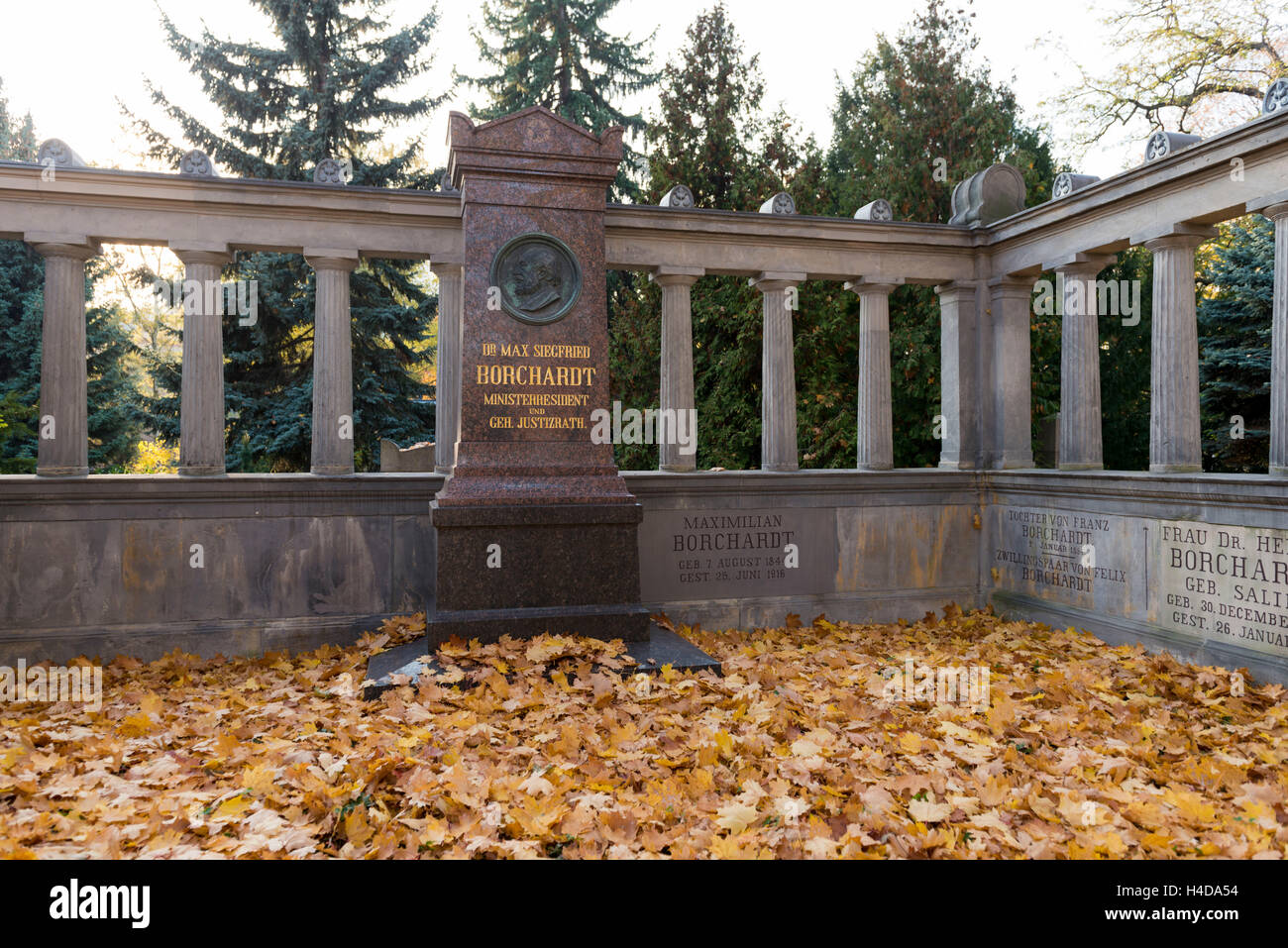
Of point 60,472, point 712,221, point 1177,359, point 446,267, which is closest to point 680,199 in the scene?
point 712,221

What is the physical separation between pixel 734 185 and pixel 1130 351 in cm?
968

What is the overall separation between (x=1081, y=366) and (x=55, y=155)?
12.2 m

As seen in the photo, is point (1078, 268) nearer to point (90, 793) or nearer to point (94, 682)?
point (90, 793)

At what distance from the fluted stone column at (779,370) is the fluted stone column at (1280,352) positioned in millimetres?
5068

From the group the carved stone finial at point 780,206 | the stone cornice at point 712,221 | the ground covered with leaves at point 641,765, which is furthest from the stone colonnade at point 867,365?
the ground covered with leaves at point 641,765

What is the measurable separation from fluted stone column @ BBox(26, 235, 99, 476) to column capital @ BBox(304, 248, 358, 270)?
2.31 m

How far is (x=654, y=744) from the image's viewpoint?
5.25 m

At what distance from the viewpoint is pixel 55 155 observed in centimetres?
880

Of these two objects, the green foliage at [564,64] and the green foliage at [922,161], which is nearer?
the green foliage at [922,161]

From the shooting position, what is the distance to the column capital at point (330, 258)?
31.6 feet

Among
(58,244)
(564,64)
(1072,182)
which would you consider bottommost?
(58,244)

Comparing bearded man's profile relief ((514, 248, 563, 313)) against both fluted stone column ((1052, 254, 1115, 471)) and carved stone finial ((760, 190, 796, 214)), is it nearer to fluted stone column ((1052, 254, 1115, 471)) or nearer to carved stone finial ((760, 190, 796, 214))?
carved stone finial ((760, 190, 796, 214))

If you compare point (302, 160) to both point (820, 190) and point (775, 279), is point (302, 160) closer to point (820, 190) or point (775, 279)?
point (820, 190)

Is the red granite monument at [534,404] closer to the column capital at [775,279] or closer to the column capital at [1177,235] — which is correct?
the column capital at [775,279]
